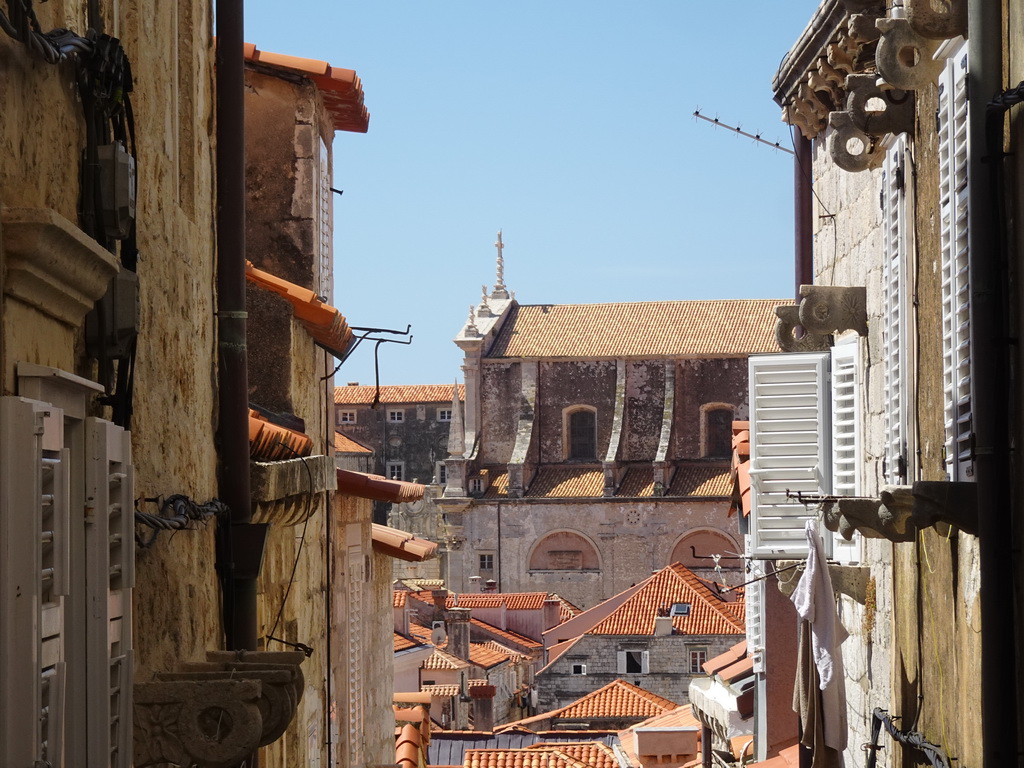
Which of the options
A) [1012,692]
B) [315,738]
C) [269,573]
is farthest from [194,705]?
[315,738]

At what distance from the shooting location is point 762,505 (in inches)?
428

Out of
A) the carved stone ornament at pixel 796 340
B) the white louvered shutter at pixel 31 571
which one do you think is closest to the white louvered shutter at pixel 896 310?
the carved stone ornament at pixel 796 340

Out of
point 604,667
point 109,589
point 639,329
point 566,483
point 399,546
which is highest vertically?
point 639,329

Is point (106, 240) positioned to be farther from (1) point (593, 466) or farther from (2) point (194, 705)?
(1) point (593, 466)

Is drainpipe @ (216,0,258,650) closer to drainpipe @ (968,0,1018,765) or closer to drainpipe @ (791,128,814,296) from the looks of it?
drainpipe @ (968,0,1018,765)

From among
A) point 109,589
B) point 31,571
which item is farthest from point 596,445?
point 31,571

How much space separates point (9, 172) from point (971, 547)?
419 cm

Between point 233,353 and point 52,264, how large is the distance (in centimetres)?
347

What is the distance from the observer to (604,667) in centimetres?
4278

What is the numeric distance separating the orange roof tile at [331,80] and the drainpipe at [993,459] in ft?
20.2

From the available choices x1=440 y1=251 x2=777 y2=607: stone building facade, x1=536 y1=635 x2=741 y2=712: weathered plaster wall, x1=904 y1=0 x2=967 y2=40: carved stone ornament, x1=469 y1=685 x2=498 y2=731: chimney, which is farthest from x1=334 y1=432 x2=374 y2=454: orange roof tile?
x1=904 y1=0 x2=967 y2=40: carved stone ornament

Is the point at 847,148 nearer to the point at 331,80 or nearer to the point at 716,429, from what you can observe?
the point at 331,80

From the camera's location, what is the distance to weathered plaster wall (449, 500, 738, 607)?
5191cm

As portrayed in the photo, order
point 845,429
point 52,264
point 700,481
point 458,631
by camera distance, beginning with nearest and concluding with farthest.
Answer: point 52,264 → point 845,429 → point 458,631 → point 700,481
